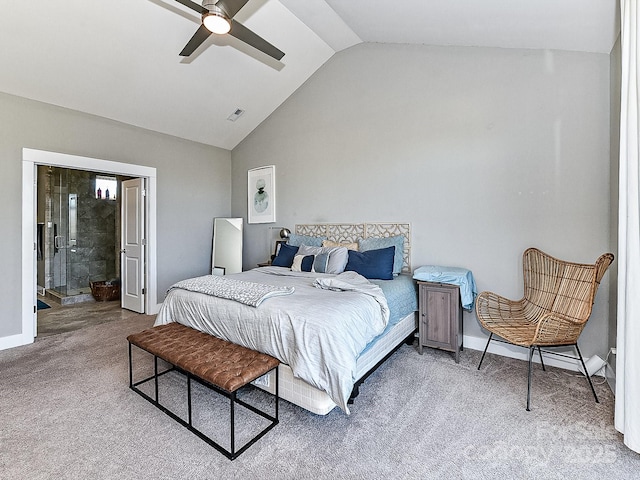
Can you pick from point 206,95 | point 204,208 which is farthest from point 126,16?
point 204,208

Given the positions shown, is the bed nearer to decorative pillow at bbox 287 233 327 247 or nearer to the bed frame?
the bed frame

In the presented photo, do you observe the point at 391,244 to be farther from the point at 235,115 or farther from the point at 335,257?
the point at 235,115

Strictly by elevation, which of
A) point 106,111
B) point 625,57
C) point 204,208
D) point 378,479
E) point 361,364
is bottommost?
point 378,479

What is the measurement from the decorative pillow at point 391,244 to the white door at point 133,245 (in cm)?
331

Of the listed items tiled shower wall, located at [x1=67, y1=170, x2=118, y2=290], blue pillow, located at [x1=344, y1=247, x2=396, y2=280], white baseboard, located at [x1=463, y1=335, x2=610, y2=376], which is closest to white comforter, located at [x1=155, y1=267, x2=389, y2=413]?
blue pillow, located at [x1=344, y1=247, x2=396, y2=280]

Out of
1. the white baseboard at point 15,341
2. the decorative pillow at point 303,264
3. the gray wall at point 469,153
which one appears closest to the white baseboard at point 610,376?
the gray wall at point 469,153

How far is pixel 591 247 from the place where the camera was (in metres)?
2.80

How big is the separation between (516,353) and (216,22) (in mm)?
3864

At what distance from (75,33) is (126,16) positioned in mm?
513

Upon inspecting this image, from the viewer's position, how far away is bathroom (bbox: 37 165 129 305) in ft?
19.5

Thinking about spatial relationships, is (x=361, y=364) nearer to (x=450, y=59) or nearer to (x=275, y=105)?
(x=450, y=59)

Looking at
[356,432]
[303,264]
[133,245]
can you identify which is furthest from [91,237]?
[356,432]

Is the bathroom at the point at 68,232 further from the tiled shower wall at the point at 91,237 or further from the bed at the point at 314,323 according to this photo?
the bed at the point at 314,323

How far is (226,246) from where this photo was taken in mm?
5457
